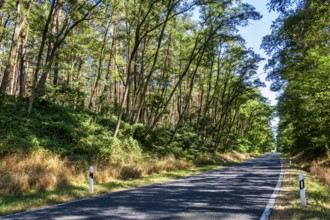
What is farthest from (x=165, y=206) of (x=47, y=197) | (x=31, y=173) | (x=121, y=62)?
(x=121, y=62)

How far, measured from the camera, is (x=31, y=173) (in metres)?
9.91

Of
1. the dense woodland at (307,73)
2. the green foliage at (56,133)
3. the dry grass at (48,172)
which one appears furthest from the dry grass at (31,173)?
the dense woodland at (307,73)

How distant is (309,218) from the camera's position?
594 centimetres

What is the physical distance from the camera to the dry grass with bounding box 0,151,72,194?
8.74m

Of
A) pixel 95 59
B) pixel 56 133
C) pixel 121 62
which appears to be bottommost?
pixel 56 133

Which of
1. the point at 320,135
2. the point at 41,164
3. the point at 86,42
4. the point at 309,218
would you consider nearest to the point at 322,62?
the point at 320,135

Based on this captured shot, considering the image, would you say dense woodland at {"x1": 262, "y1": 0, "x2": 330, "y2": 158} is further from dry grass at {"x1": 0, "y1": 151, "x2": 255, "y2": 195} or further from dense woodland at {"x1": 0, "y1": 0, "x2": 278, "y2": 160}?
dry grass at {"x1": 0, "y1": 151, "x2": 255, "y2": 195}

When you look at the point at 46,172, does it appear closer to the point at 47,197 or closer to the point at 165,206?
the point at 47,197

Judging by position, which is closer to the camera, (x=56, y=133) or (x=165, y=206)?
Result: (x=165, y=206)

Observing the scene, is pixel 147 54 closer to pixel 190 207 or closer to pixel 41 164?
pixel 41 164

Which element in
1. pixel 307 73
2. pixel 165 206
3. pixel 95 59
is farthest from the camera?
pixel 95 59

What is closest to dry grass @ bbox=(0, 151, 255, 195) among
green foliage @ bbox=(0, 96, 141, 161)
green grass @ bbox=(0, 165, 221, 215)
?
green grass @ bbox=(0, 165, 221, 215)

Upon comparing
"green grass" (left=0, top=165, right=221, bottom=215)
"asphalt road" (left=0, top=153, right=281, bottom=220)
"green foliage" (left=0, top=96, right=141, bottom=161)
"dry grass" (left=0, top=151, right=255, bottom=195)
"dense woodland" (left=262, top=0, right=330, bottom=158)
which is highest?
"dense woodland" (left=262, top=0, right=330, bottom=158)

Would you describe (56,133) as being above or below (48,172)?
above
